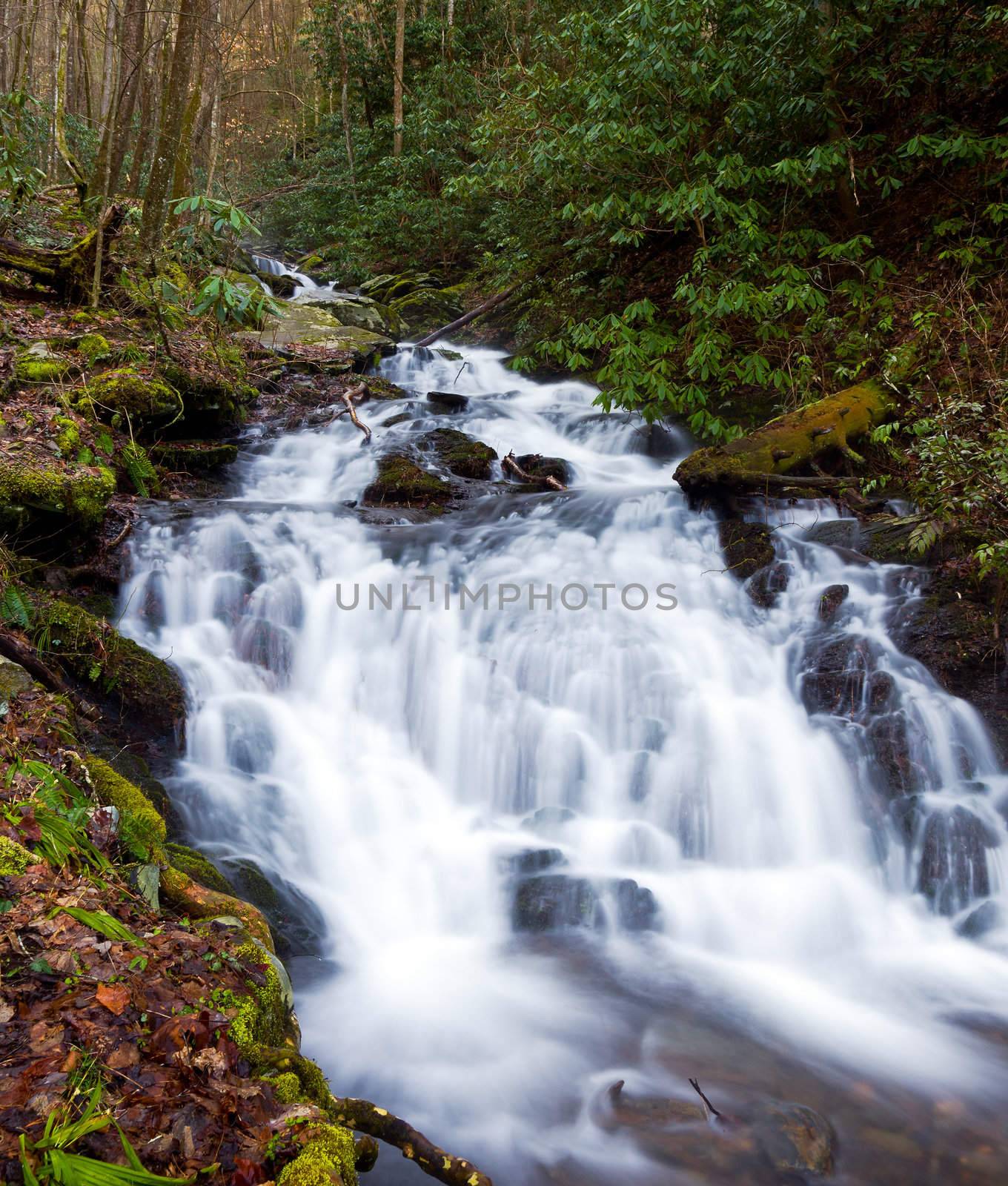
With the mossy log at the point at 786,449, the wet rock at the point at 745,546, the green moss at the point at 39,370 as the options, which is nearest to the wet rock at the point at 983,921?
the wet rock at the point at 745,546

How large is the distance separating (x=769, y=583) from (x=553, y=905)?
3285 millimetres

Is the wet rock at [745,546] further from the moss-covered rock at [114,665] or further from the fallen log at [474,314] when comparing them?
the fallen log at [474,314]

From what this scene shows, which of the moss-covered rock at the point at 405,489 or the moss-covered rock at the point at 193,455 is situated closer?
the moss-covered rock at the point at 193,455

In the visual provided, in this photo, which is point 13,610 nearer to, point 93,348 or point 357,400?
point 93,348

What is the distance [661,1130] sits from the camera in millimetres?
2898

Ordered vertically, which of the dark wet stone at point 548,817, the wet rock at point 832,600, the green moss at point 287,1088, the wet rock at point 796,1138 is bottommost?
the wet rock at point 796,1138

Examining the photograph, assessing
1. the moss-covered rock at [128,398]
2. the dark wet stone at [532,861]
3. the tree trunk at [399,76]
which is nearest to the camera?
the dark wet stone at [532,861]

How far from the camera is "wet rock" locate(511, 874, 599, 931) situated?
14.1ft

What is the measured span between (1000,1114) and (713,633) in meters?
3.44

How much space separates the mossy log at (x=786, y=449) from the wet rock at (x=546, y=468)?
1911mm

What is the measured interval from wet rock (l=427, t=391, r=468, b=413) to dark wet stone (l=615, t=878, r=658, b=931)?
773 centimetres

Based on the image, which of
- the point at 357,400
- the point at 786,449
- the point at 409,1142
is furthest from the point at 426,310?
the point at 409,1142

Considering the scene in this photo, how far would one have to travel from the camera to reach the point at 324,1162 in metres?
1.79

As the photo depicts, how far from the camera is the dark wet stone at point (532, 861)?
15.0 ft
